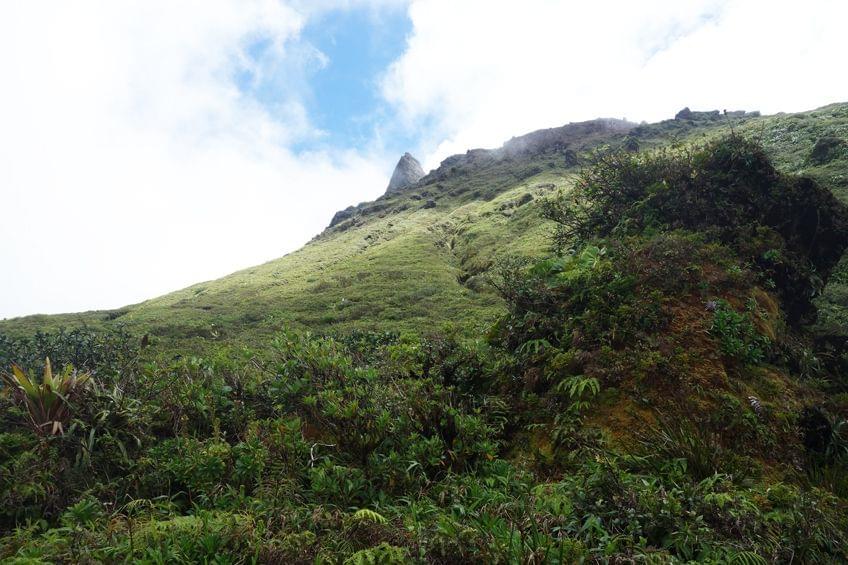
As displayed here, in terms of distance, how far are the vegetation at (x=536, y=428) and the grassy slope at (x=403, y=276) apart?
600 centimetres

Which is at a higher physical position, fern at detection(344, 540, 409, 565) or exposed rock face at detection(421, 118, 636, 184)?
exposed rock face at detection(421, 118, 636, 184)

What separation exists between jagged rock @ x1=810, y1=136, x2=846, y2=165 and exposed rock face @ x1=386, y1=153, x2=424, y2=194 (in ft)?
461

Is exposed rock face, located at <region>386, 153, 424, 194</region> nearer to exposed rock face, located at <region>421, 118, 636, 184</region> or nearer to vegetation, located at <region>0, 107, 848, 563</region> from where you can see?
exposed rock face, located at <region>421, 118, 636, 184</region>

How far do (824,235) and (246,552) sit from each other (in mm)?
12411

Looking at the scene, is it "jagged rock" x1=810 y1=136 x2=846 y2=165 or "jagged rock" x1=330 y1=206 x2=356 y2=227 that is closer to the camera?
"jagged rock" x1=810 y1=136 x2=846 y2=165

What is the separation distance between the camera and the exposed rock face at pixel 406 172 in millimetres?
166875

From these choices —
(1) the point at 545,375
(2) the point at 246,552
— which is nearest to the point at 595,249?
(1) the point at 545,375

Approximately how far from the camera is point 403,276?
43438 mm

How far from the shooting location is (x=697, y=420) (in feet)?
19.6

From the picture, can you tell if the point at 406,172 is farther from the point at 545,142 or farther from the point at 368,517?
the point at 368,517

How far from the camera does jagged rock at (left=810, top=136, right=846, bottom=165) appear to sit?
27.6 meters

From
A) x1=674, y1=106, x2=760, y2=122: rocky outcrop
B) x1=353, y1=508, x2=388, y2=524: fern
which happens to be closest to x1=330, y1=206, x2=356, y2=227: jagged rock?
x1=674, y1=106, x2=760, y2=122: rocky outcrop

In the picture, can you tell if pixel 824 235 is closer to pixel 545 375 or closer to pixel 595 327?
pixel 595 327

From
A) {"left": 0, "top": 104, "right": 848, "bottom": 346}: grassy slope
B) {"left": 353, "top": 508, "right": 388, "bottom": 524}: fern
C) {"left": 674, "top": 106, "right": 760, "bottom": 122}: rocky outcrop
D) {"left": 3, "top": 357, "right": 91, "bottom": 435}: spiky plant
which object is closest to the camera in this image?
{"left": 353, "top": 508, "right": 388, "bottom": 524}: fern
